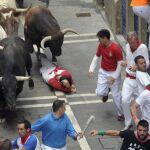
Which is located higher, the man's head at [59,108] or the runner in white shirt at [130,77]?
the man's head at [59,108]

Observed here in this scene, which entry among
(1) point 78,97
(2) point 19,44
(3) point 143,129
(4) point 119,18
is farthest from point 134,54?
(4) point 119,18

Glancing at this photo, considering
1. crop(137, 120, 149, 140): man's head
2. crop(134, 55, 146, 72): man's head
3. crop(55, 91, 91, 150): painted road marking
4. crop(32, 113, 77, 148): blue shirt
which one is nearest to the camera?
crop(137, 120, 149, 140): man's head

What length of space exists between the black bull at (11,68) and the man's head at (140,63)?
3.16 metres

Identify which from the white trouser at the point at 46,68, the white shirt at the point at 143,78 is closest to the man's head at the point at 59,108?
the white shirt at the point at 143,78

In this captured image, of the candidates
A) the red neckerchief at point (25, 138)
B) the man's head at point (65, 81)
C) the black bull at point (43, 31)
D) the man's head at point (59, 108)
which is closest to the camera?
the red neckerchief at point (25, 138)

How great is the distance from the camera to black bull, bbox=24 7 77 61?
61.7 feet

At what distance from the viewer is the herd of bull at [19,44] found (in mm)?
15398

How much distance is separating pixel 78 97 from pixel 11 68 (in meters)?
1.93

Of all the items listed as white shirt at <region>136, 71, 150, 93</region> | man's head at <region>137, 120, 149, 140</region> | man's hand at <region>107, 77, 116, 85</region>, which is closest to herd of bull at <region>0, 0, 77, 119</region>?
man's hand at <region>107, 77, 116, 85</region>

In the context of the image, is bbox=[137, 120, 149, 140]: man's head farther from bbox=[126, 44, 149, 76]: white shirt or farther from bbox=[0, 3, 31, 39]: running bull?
bbox=[0, 3, 31, 39]: running bull

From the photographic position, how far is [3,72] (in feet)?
51.7

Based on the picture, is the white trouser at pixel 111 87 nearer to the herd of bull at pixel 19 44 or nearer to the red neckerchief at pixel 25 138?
the herd of bull at pixel 19 44

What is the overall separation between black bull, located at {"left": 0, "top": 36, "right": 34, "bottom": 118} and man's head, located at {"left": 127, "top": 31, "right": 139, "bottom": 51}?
9.55ft

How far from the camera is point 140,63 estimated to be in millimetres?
13141
